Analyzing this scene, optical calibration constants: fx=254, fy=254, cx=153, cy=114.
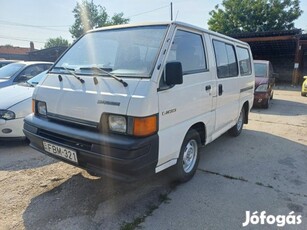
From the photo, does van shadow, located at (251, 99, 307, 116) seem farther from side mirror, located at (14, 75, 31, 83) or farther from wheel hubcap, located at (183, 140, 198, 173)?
side mirror, located at (14, 75, 31, 83)

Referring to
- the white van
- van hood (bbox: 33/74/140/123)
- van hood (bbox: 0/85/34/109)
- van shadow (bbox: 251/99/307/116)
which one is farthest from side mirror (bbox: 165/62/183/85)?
van shadow (bbox: 251/99/307/116)

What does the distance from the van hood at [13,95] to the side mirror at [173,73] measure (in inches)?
126

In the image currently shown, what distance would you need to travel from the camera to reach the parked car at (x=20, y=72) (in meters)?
6.46

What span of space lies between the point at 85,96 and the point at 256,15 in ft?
106

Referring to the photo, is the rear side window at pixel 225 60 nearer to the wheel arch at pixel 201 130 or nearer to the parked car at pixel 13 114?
the wheel arch at pixel 201 130

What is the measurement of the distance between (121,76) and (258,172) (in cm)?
251

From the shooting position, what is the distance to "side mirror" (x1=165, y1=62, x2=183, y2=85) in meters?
2.54

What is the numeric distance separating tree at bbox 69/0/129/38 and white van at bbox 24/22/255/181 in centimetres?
4956

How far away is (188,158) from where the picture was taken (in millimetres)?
3455

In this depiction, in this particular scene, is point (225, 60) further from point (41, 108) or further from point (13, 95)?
point (13, 95)

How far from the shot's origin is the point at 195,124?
339 centimetres

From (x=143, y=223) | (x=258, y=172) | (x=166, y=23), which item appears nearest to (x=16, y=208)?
(x=143, y=223)

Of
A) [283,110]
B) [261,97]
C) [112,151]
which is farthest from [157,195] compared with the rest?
[283,110]
